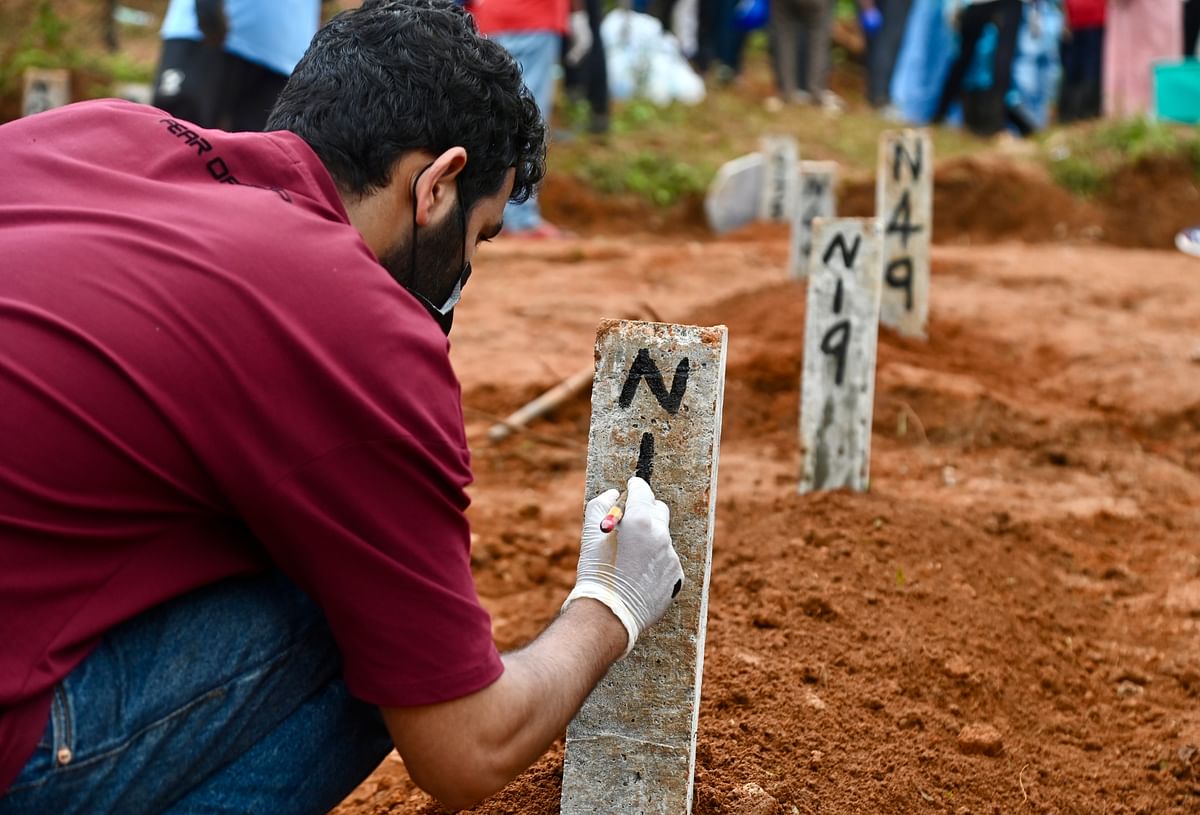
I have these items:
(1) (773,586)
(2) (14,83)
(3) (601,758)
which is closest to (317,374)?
(3) (601,758)

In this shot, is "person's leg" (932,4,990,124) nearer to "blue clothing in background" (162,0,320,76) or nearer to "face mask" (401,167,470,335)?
"blue clothing in background" (162,0,320,76)

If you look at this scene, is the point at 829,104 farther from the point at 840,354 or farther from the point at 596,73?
the point at 840,354

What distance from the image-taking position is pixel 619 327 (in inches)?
83.1

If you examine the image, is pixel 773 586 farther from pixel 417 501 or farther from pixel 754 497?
pixel 417 501

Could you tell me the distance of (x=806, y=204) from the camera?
7.30m

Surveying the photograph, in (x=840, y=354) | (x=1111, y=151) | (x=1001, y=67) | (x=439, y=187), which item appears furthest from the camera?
(x=1001, y=67)

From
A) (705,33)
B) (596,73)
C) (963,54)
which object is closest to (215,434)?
(596,73)

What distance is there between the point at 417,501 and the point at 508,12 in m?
7.24

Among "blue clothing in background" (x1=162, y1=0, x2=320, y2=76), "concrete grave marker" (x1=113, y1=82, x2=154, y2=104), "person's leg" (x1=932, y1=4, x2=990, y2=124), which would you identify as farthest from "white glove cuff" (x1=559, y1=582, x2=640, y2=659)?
"person's leg" (x1=932, y1=4, x2=990, y2=124)

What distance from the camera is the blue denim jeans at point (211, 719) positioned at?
1.55 meters

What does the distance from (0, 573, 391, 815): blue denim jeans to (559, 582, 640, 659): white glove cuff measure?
13.8 inches

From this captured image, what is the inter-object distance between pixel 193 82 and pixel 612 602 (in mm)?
4375

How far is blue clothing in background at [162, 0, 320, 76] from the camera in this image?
546 cm

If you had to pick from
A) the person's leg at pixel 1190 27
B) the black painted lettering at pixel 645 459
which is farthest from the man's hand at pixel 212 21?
the person's leg at pixel 1190 27
